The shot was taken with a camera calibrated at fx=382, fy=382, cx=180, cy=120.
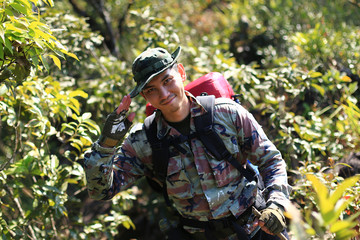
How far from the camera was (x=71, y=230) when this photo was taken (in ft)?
12.4

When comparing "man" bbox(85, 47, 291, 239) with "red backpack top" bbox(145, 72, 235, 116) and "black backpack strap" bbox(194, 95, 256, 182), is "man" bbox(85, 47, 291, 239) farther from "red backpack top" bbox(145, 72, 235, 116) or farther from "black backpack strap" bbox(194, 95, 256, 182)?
"red backpack top" bbox(145, 72, 235, 116)

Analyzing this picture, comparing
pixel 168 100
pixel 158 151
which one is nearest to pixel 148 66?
pixel 168 100

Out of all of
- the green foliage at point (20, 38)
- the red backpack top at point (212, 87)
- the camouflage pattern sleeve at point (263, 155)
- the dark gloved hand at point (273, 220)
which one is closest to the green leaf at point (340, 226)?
the dark gloved hand at point (273, 220)

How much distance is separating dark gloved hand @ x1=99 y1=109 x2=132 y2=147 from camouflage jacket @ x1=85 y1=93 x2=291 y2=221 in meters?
0.06

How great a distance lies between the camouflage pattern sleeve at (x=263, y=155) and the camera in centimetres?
256

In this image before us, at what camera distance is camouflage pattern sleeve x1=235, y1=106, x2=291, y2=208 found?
2.56m

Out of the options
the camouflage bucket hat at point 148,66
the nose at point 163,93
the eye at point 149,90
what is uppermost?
the camouflage bucket hat at point 148,66

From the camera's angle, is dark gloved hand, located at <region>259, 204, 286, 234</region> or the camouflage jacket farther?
the camouflage jacket

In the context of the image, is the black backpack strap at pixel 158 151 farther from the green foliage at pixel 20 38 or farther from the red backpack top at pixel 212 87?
the green foliage at pixel 20 38

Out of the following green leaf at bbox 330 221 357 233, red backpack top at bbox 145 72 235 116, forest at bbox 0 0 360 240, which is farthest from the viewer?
red backpack top at bbox 145 72 235 116

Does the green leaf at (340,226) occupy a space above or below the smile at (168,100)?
below

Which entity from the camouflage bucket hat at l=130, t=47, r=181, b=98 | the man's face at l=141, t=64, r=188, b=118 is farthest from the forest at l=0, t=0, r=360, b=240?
the man's face at l=141, t=64, r=188, b=118

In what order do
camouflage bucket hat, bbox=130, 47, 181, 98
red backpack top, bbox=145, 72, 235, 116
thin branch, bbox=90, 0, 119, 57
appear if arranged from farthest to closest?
thin branch, bbox=90, 0, 119, 57 → red backpack top, bbox=145, 72, 235, 116 → camouflage bucket hat, bbox=130, 47, 181, 98

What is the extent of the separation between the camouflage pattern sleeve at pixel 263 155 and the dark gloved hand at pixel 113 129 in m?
0.81
